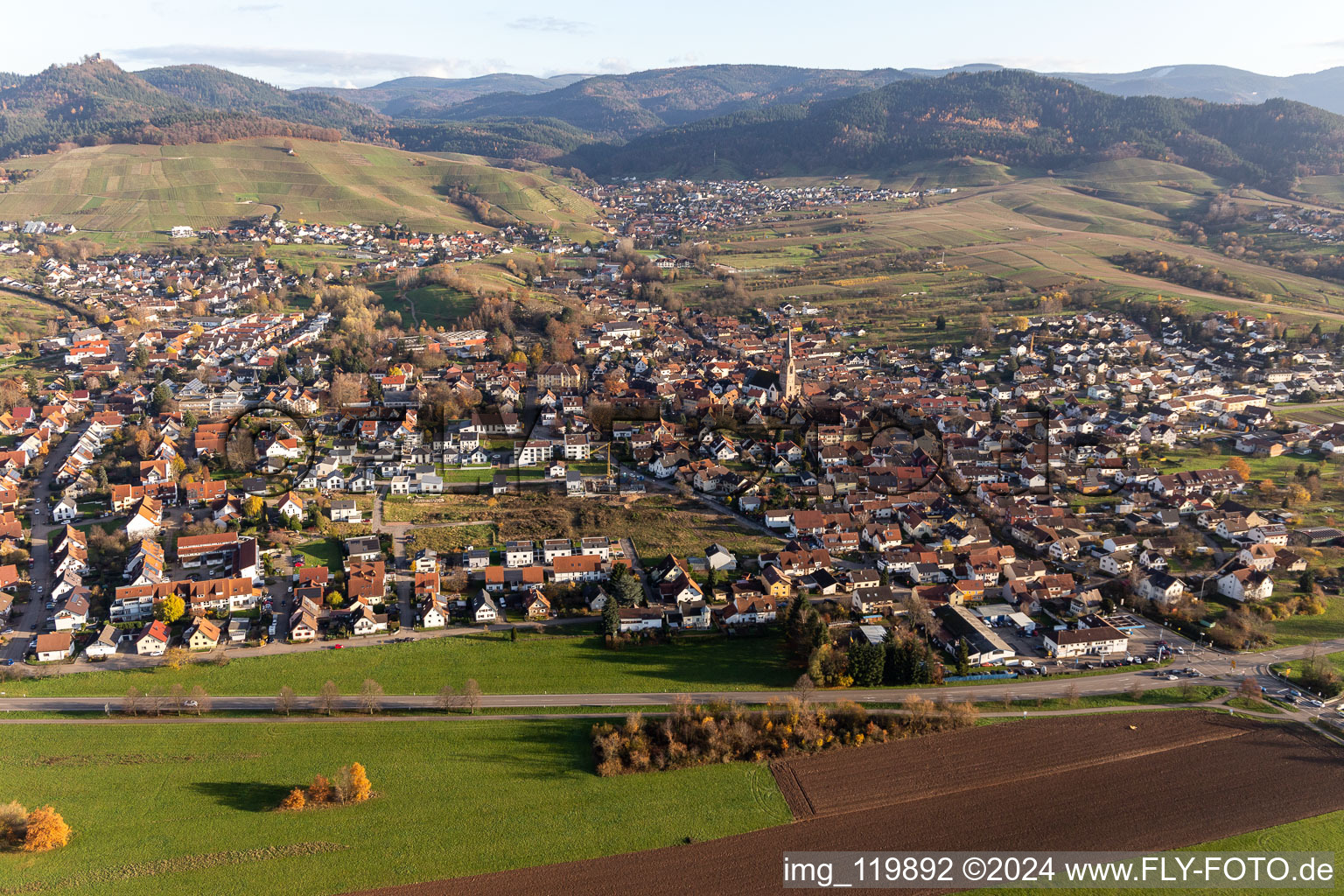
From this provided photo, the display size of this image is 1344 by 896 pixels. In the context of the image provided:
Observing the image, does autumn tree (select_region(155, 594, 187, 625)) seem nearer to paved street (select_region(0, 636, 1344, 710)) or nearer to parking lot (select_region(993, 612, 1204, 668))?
paved street (select_region(0, 636, 1344, 710))

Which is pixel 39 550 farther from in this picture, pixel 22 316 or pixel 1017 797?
pixel 22 316

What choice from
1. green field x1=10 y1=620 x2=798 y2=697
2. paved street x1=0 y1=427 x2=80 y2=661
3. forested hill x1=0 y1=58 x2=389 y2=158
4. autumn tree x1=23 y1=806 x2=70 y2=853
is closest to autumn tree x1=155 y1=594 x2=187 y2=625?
green field x1=10 y1=620 x2=798 y2=697

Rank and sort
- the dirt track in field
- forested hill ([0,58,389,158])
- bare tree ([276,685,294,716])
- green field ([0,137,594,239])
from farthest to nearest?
forested hill ([0,58,389,158]) → green field ([0,137,594,239]) → bare tree ([276,685,294,716]) → the dirt track in field

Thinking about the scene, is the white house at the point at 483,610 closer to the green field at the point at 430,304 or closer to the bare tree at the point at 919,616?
the bare tree at the point at 919,616

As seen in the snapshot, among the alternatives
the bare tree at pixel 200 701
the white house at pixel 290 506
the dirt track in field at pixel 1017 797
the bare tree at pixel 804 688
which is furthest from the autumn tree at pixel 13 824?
the bare tree at pixel 804 688

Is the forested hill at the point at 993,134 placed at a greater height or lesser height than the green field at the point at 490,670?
greater

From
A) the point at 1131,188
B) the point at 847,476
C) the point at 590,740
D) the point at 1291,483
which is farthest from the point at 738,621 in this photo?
the point at 1131,188

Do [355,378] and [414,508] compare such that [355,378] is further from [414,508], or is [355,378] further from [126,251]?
[126,251]

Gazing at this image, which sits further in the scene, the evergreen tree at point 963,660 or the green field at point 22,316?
the green field at point 22,316
